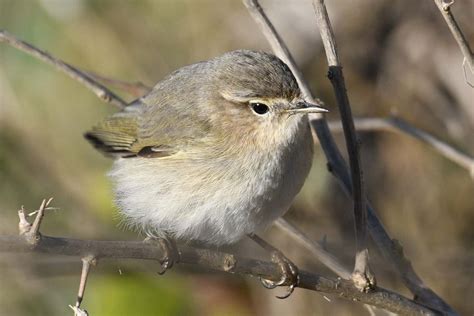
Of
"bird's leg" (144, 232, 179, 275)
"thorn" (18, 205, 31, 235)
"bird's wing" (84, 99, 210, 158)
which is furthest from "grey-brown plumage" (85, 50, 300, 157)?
"thorn" (18, 205, 31, 235)

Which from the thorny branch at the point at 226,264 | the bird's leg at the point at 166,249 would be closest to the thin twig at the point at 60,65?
Result: the bird's leg at the point at 166,249

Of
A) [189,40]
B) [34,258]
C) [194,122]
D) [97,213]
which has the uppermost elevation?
[189,40]

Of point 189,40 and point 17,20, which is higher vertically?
point 189,40

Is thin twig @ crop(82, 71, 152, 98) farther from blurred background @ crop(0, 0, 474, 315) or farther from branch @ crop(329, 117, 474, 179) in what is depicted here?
branch @ crop(329, 117, 474, 179)

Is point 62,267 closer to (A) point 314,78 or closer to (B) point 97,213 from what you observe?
(B) point 97,213

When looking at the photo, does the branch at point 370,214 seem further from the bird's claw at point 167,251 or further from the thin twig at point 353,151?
the bird's claw at point 167,251

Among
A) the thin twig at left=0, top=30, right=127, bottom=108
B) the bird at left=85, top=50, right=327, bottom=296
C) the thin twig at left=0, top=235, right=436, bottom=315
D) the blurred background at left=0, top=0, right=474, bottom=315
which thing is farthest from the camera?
the blurred background at left=0, top=0, right=474, bottom=315

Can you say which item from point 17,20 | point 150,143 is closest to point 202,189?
point 150,143
